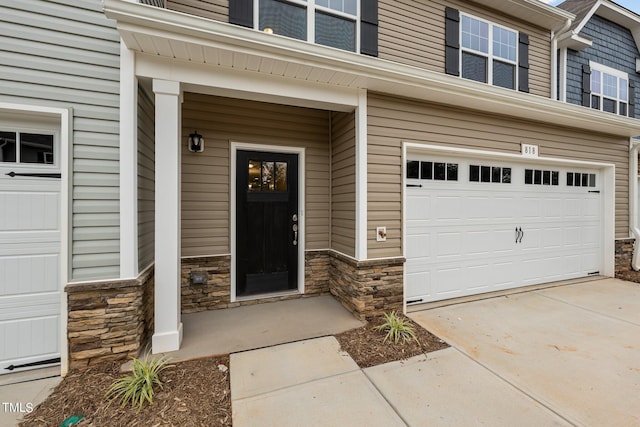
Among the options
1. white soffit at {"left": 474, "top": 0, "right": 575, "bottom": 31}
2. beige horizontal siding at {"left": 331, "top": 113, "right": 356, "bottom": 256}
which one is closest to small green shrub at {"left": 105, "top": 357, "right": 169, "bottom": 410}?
beige horizontal siding at {"left": 331, "top": 113, "right": 356, "bottom": 256}

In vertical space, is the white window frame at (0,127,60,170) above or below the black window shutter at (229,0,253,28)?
below

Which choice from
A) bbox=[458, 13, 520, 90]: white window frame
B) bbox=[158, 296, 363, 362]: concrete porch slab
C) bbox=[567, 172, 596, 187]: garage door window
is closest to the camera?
bbox=[158, 296, 363, 362]: concrete porch slab

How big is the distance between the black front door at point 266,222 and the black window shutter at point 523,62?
430 centimetres

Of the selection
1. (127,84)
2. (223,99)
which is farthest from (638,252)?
(127,84)

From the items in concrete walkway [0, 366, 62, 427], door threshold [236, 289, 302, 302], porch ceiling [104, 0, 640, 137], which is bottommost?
concrete walkway [0, 366, 62, 427]

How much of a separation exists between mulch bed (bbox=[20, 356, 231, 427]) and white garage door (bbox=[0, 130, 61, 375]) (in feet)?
1.69

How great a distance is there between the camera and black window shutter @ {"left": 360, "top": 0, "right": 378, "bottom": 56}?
3.75 metres

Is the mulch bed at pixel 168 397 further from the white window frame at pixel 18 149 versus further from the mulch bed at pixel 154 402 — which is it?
the white window frame at pixel 18 149

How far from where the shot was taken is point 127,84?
8.00ft

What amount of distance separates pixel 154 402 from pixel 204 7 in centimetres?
391

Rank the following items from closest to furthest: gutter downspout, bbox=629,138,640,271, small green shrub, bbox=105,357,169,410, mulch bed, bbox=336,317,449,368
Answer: small green shrub, bbox=105,357,169,410 < mulch bed, bbox=336,317,449,368 < gutter downspout, bbox=629,138,640,271

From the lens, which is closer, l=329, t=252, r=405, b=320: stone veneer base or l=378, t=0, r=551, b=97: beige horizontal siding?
l=329, t=252, r=405, b=320: stone veneer base

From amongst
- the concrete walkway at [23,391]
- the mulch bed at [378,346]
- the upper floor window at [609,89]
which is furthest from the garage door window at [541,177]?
the concrete walkway at [23,391]

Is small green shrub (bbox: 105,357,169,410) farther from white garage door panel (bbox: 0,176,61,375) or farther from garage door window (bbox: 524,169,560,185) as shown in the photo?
garage door window (bbox: 524,169,560,185)
